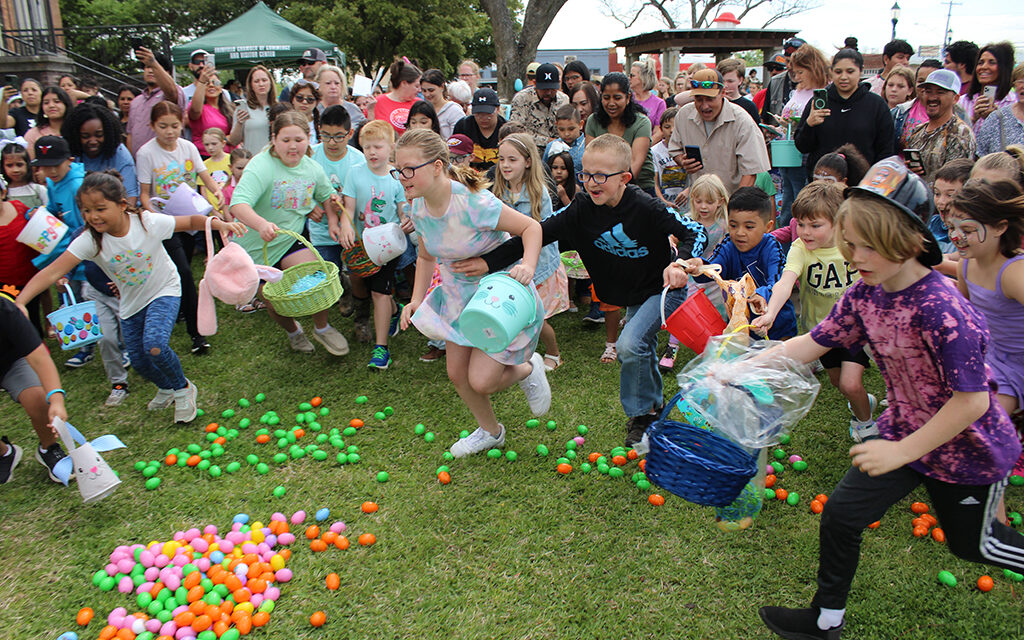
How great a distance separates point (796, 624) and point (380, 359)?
3.63m

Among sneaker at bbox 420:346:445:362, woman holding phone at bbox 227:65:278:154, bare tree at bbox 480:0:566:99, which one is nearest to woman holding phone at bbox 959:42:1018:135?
sneaker at bbox 420:346:445:362

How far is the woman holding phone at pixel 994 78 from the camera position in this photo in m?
5.58

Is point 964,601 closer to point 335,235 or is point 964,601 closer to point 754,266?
point 754,266

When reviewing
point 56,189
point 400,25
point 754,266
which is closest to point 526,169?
point 754,266

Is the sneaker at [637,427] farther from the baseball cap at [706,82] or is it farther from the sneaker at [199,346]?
the sneaker at [199,346]

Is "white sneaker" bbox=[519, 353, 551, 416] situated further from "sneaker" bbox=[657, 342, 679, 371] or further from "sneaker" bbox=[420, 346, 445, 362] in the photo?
"sneaker" bbox=[420, 346, 445, 362]

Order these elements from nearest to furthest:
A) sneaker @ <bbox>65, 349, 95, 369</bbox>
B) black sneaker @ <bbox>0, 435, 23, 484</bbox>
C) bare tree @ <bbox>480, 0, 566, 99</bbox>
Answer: black sneaker @ <bbox>0, 435, 23, 484</bbox> → sneaker @ <bbox>65, 349, 95, 369</bbox> → bare tree @ <bbox>480, 0, 566, 99</bbox>

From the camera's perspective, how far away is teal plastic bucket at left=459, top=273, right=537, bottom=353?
326 cm

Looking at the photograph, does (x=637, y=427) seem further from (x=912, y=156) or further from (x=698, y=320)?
(x=912, y=156)

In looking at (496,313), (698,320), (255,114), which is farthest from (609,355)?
(255,114)

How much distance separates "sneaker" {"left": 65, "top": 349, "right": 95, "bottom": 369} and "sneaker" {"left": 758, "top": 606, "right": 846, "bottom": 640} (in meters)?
5.60

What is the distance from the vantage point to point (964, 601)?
280cm

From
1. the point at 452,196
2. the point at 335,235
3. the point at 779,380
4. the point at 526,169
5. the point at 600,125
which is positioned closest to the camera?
the point at 779,380

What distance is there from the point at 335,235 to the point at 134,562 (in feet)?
9.76
